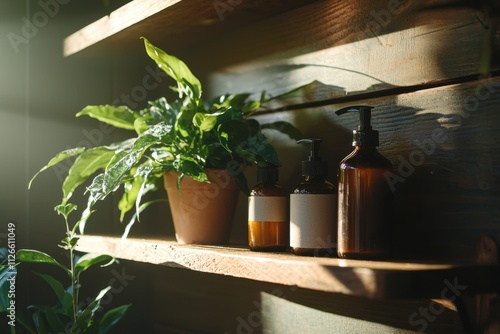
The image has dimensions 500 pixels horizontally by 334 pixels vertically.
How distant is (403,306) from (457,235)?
151 millimetres

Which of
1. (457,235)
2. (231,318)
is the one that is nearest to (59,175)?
(231,318)

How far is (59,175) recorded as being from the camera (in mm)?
1346

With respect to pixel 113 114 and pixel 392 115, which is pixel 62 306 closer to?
pixel 113 114

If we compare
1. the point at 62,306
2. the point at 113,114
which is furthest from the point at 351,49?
the point at 62,306

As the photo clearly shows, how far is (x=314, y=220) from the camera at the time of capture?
0.85 m

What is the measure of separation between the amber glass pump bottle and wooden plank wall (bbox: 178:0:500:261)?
0.10 m

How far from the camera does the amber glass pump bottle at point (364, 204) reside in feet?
2.56

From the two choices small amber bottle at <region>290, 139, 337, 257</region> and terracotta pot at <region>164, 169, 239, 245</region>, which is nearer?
small amber bottle at <region>290, 139, 337, 257</region>

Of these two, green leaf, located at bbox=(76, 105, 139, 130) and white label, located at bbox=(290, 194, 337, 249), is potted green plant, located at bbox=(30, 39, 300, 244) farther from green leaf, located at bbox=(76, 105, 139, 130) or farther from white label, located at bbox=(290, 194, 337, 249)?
white label, located at bbox=(290, 194, 337, 249)

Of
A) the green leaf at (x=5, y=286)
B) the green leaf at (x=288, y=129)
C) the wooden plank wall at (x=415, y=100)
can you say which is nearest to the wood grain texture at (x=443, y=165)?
the wooden plank wall at (x=415, y=100)

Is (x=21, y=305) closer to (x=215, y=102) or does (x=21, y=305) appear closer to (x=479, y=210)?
(x=215, y=102)

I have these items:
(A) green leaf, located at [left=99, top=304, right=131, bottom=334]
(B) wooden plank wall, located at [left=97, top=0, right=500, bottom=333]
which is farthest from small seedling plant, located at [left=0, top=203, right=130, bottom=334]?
(B) wooden plank wall, located at [left=97, top=0, right=500, bottom=333]

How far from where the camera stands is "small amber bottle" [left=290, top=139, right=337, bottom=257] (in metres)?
0.84

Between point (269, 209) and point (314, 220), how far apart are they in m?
0.09
